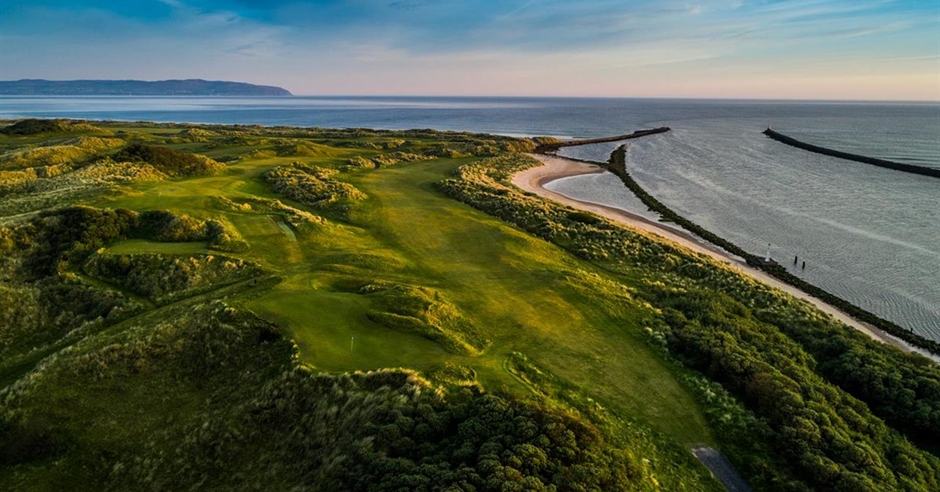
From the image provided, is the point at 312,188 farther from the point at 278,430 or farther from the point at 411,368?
the point at 278,430

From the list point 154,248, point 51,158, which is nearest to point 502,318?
point 154,248

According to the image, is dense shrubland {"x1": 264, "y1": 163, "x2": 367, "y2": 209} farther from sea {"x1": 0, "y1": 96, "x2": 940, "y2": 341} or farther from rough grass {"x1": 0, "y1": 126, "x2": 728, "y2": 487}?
sea {"x1": 0, "y1": 96, "x2": 940, "y2": 341}

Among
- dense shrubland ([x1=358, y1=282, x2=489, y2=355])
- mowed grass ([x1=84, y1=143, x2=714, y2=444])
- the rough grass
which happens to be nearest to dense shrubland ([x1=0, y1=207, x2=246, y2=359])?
the rough grass

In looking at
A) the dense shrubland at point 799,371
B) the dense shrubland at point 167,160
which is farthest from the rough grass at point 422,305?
the dense shrubland at point 167,160

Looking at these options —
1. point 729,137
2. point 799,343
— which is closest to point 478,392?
point 799,343

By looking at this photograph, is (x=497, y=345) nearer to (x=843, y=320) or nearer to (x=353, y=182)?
(x=843, y=320)

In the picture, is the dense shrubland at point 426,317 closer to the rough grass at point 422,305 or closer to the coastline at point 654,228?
the rough grass at point 422,305
